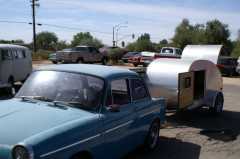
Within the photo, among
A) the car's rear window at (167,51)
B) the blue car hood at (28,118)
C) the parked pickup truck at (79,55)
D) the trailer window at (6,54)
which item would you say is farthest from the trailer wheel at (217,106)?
the car's rear window at (167,51)

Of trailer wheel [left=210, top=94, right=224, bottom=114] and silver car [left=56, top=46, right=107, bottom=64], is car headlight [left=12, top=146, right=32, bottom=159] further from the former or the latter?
silver car [left=56, top=46, right=107, bottom=64]

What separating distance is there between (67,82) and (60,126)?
49.6 inches

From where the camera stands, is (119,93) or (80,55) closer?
(119,93)

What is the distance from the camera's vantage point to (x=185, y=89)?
1111 centimetres

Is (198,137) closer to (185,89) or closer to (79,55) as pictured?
(185,89)

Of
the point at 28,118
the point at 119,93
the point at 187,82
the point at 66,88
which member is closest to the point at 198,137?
the point at 187,82

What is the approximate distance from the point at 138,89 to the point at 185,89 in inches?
155

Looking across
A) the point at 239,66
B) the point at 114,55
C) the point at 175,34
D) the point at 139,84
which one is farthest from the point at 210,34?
the point at 139,84

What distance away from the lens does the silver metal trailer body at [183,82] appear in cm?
1102

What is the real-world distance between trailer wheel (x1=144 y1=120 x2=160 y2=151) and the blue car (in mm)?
40

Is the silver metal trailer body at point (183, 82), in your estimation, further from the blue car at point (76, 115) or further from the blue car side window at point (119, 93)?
the blue car side window at point (119, 93)

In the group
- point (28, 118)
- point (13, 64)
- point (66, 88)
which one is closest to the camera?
point (28, 118)

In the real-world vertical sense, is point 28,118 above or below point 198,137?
above

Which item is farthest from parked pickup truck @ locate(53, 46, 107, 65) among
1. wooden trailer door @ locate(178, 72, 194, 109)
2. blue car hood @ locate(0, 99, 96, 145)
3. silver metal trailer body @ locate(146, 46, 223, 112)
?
blue car hood @ locate(0, 99, 96, 145)
